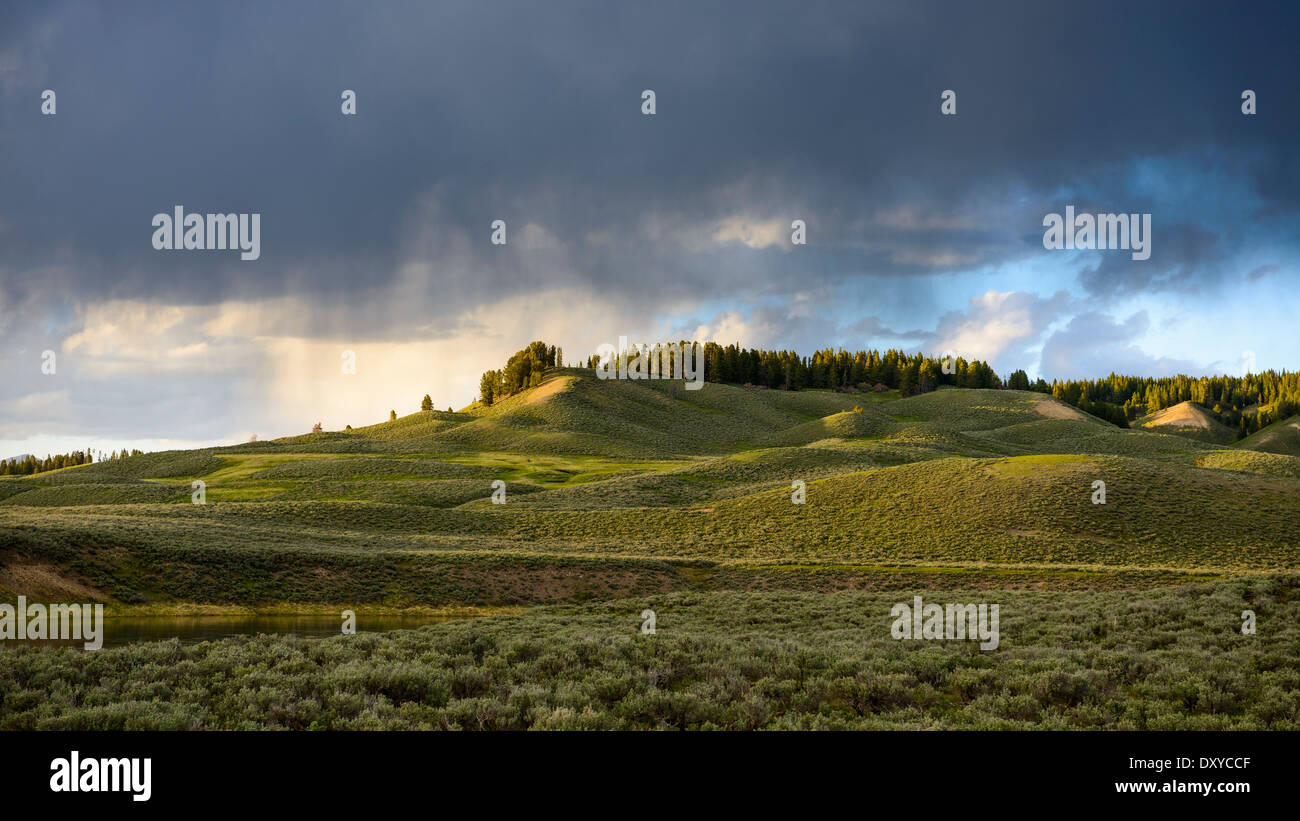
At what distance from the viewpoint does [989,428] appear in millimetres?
161750

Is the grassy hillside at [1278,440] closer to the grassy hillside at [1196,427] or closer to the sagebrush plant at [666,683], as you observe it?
the grassy hillside at [1196,427]

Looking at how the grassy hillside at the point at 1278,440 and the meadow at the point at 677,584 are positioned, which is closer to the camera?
the meadow at the point at 677,584

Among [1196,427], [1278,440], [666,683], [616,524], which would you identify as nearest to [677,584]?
[616,524]

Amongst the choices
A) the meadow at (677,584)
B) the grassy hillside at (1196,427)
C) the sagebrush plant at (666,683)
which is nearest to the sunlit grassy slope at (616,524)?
the meadow at (677,584)

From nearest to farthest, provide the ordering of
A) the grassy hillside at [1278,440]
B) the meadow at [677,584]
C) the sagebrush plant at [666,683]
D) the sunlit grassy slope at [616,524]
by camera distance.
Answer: the sagebrush plant at [666,683]
the meadow at [677,584]
the sunlit grassy slope at [616,524]
the grassy hillside at [1278,440]

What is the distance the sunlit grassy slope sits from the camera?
35781 millimetres

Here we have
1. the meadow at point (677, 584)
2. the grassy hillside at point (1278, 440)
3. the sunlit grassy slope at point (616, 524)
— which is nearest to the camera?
the meadow at point (677, 584)

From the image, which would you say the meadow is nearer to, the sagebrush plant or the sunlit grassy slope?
the sagebrush plant

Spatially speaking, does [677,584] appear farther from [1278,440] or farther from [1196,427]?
[1196,427]

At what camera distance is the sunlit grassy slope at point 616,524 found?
35781 millimetres
